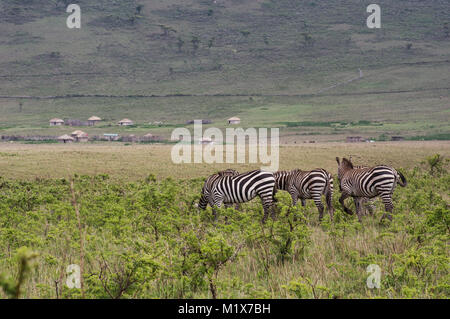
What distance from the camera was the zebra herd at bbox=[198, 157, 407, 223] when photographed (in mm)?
12023

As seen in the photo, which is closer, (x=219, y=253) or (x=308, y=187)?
(x=219, y=253)

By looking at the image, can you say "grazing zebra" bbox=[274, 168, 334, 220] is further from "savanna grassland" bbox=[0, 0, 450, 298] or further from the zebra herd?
"savanna grassland" bbox=[0, 0, 450, 298]

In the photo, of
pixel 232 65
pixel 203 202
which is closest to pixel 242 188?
pixel 203 202

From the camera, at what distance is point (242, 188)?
1228cm

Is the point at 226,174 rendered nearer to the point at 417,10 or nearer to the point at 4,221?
the point at 4,221

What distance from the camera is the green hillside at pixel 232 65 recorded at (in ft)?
291

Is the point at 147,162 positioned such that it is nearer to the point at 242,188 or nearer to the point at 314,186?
the point at 242,188

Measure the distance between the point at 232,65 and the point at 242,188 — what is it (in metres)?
115

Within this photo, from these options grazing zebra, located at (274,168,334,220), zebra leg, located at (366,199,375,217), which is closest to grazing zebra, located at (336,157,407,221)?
grazing zebra, located at (274,168,334,220)

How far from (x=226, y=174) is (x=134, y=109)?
292 ft

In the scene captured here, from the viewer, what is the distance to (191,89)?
110438 mm

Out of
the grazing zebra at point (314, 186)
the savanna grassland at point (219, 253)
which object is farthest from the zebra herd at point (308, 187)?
the savanna grassland at point (219, 253)

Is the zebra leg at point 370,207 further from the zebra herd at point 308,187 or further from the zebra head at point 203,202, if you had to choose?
the zebra head at point 203,202

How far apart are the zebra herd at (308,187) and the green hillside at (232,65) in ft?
172
